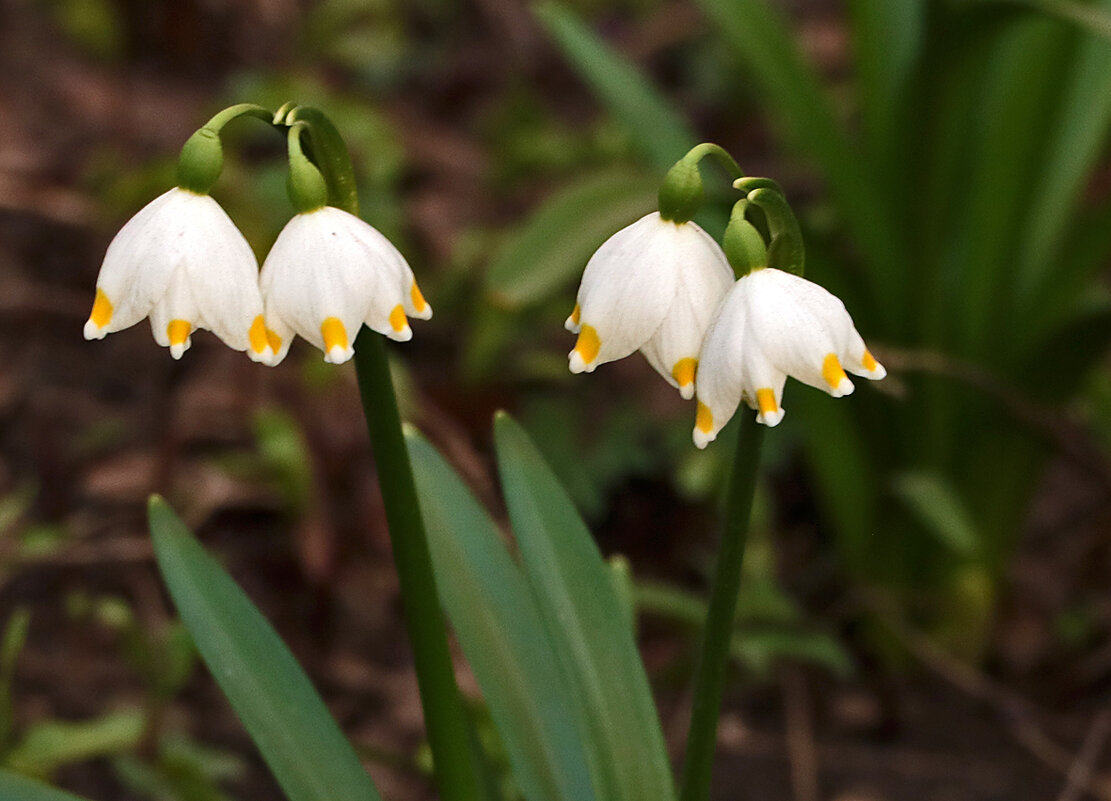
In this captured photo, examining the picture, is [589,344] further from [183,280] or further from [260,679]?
[260,679]

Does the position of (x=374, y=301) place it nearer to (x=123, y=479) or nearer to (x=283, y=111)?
(x=283, y=111)

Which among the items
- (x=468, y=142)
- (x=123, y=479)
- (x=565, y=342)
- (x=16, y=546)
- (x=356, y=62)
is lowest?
(x=16, y=546)

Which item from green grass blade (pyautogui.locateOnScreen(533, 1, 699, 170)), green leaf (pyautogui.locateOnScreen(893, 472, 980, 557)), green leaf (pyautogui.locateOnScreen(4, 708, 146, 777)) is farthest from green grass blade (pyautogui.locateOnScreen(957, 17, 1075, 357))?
green leaf (pyautogui.locateOnScreen(4, 708, 146, 777))

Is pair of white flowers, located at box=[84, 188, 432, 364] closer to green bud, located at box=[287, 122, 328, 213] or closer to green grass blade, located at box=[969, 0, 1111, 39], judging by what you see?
green bud, located at box=[287, 122, 328, 213]

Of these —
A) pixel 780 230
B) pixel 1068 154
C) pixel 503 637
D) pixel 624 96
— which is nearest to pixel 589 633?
pixel 503 637

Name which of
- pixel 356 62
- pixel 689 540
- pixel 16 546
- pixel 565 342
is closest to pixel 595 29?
pixel 356 62

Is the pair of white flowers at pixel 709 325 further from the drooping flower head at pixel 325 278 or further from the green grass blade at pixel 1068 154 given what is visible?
the green grass blade at pixel 1068 154

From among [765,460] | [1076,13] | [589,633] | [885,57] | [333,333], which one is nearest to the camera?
[333,333]
